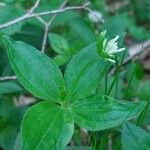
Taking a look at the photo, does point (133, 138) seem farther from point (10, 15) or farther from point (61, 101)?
point (10, 15)

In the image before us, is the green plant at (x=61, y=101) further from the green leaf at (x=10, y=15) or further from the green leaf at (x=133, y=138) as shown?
the green leaf at (x=10, y=15)

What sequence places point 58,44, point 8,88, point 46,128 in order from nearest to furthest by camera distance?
point 46,128, point 8,88, point 58,44

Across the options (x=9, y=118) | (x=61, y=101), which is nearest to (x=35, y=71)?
(x=61, y=101)

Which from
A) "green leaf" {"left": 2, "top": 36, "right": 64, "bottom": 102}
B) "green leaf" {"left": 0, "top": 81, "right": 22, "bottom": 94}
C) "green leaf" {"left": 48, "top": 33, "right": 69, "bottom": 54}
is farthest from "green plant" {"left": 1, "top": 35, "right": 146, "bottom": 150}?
"green leaf" {"left": 48, "top": 33, "right": 69, "bottom": 54}

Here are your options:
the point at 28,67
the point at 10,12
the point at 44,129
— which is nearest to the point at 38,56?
the point at 28,67

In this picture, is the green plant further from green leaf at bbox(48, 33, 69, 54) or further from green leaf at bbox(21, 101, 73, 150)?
green leaf at bbox(48, 33, 69, 54)


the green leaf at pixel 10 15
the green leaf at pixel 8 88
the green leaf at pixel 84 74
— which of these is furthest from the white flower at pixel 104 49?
the green leaf at pixel 10 15

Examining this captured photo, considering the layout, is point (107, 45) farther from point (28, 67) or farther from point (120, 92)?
point (120, 92)
